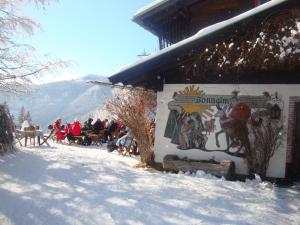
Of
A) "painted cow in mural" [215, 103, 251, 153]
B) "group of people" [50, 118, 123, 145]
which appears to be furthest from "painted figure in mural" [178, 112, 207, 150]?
"group of people" [50, 118, 123, 145]

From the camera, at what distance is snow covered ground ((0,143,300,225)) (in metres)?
5.81

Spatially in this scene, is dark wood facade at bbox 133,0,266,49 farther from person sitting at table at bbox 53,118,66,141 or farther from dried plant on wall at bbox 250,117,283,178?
person sitting at table at bbox 53,118,66,141

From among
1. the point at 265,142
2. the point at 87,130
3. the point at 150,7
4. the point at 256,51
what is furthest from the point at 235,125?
the point at 87,130

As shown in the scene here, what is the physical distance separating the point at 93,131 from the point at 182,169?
31.3 ft

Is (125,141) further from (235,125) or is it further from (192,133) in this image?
(235,125)

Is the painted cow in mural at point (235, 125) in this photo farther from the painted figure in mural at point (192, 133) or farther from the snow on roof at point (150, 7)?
the snow on roof at point (150, 7)

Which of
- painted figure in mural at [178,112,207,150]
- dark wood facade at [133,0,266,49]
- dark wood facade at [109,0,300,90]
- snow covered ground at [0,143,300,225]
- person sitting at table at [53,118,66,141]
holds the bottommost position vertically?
snow covered ground at [0,143,300,225]

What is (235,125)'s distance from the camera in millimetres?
9844

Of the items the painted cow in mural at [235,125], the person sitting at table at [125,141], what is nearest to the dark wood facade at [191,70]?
the painted cow in mural at [235,125]

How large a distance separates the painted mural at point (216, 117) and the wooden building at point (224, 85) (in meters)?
0.03

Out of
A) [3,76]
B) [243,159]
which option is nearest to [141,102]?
[243,159]

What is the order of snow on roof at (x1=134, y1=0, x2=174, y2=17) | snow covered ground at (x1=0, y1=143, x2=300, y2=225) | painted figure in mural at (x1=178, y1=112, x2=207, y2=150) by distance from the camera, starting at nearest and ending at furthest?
1. snow covered ground at (x1=0, y1=143, x2=300, y2=225)
2. painted figure in mural at (x1=178, y1=112, x2=207, y2=150)
3. snow on roof at (x1=134, y1=0, x2=174, y2=17)

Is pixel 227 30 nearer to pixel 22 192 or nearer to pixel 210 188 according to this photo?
pixel 210 188

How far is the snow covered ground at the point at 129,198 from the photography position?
5.81 m
